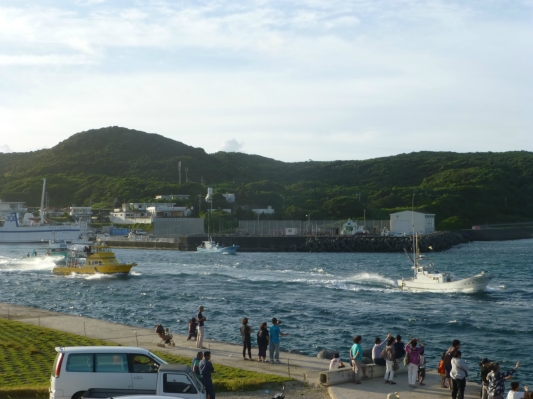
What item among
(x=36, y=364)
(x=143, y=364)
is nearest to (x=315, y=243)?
(x=36, y=364)

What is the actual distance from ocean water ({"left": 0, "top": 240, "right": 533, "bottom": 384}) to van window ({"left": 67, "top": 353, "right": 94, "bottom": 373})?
14.9 meters

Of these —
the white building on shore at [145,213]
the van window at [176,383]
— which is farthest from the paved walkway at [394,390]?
the white building on shore at [145,213]

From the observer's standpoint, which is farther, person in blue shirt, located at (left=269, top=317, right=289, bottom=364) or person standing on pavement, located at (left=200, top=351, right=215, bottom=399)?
person in blue shirt, located at (left=269, top=317, right=289, bottom=364)

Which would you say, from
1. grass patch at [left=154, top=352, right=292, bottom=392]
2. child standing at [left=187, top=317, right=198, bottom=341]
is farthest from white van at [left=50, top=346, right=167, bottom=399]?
child standing at [left=187, top=317, right=198, bottom=341]

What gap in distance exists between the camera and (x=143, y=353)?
1350cm

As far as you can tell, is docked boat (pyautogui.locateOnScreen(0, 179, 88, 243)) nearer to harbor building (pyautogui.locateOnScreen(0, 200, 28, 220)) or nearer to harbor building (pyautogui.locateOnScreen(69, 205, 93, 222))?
harbor building (pyautogui.locateOnScreen(69, 205, 93, 222))

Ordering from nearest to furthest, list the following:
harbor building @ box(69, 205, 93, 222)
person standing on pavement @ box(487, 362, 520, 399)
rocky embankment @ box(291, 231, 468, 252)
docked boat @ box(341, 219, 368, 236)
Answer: person standing on pavement @ box(487, 362, 520, 399) → rocky embankment @ box(291, 231, 468, 252) → docked boat @ box(341, 219, 368, 236) → harbor building @ box(69, 205, 93, 222)

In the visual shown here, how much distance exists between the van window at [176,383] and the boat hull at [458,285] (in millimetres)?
36900

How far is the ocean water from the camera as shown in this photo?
99.1ft

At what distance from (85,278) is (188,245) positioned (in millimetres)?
54044

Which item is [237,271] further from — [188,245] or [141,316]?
[188,245]

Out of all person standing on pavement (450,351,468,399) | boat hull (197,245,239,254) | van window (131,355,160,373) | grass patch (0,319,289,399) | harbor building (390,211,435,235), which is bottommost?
boat hull (197,245,239,254)

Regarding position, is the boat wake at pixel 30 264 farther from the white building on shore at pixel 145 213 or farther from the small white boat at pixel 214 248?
the white building on shore at pixel 145 213

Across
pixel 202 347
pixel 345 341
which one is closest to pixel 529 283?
pixel 345 341
